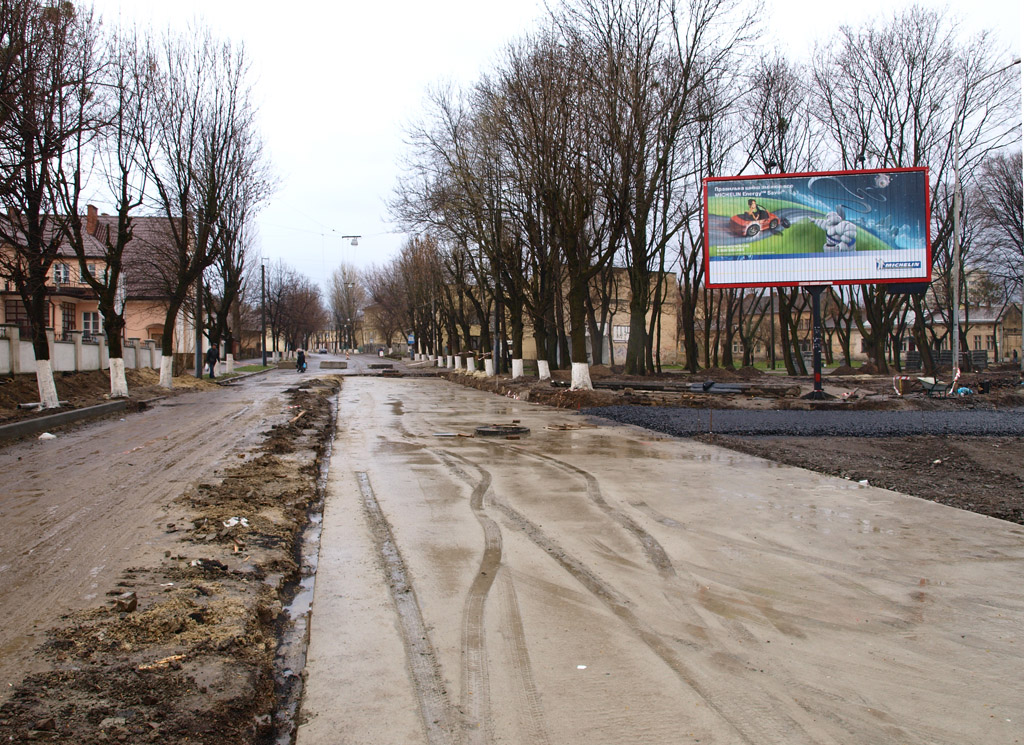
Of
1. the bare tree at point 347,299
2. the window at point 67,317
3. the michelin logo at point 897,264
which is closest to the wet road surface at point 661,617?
the michelin logo at point 897,264

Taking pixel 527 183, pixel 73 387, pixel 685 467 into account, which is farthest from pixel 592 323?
pixel 685 467

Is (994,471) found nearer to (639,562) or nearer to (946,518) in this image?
(946,518)

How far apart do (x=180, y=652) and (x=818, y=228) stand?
67.3 ft

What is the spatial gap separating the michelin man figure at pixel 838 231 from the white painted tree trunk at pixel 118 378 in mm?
21027

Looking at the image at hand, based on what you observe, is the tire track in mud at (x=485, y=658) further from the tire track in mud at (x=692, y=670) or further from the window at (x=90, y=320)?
the window at (x=90, y=320)

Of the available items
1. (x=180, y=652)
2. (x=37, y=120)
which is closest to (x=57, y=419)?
(x=37, y=120)

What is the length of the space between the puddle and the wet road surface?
71mm

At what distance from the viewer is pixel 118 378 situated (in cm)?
2334

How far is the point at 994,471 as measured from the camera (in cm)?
943

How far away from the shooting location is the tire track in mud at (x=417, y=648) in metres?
3.22

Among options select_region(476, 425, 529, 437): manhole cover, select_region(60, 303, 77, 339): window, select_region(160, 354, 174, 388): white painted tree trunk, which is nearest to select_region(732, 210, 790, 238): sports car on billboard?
select_region(476, 425, 529, 437): manhole cover

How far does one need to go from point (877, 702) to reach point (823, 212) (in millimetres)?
19578

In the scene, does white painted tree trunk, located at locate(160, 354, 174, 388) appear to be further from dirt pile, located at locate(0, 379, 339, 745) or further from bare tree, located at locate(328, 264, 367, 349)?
bare tree, located at locate(328, 264, 367, 349)

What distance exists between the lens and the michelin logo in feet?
67.8
